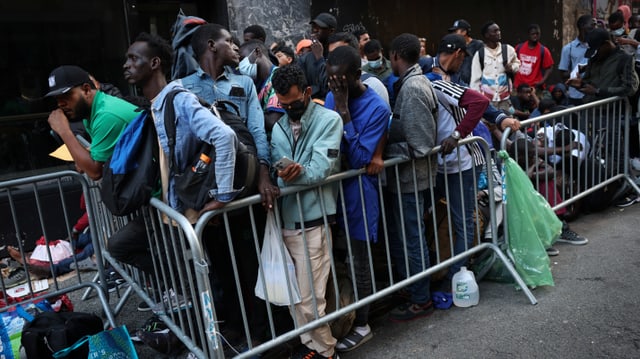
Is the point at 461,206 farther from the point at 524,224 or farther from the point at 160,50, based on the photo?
the point at 160,50

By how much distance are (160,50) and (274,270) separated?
5.30 ft

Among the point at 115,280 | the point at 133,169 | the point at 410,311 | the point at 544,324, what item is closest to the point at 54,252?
the point at 115,280

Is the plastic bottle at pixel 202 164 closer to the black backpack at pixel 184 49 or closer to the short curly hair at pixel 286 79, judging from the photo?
the short curly hair at pixel 286 79

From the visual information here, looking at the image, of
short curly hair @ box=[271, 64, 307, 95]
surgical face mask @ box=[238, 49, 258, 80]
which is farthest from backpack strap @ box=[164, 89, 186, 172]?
surgical face mask @ box=[238, 49, 258, 80]

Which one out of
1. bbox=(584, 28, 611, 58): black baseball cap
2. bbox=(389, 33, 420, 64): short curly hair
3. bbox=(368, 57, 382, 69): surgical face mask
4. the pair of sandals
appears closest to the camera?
the pair of sandals

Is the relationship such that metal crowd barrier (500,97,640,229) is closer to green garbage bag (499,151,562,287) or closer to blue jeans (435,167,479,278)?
green garbage bag (499,151,562,287)

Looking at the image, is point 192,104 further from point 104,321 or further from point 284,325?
point 104,321

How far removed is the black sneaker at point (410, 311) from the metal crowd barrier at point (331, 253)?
9.7 inches

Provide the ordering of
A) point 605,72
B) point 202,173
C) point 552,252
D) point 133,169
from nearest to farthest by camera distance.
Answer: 1. point 202,173
2. point 133,169
3. point 552,252
4. point 605,72

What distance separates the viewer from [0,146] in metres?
6.41

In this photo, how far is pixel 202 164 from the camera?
3.10 m

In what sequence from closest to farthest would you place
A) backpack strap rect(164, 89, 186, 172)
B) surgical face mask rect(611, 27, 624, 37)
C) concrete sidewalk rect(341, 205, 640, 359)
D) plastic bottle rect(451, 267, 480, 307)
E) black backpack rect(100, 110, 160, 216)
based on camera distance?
backpack strap rect(164, 89, 186, 172) → black backpack rect(100, 110, 160, 216) → concrete sidewalk rect(341, 205, 640, 359) → plastic bottle rect(451, 267, 480, 307) → surgical face mask rect(611, 27, 624, 37)

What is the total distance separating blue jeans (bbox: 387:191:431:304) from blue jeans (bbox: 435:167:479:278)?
39 cm

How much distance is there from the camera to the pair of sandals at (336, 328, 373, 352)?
381cm
